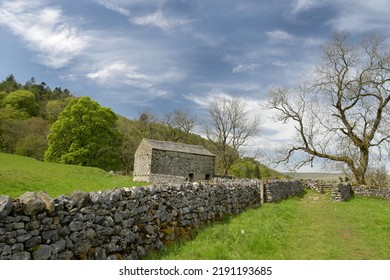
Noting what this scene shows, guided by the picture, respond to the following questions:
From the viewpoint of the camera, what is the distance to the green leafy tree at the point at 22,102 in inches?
2874

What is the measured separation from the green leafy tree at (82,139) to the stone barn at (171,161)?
24.3ft

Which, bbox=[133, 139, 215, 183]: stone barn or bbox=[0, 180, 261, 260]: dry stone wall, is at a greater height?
bbox=[133, 139, 215, 183]: stone barn

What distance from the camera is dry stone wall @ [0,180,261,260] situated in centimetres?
513

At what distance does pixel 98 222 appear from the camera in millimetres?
6566

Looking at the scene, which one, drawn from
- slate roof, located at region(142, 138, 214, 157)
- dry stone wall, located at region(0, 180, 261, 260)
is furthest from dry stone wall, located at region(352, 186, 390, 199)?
dry stone wall, located at region(0, 180, 261, 260)

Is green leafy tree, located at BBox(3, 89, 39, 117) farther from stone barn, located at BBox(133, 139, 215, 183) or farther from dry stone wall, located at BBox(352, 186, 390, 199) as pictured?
dry stone wall, located at BBox(352, 186, 390, 199)

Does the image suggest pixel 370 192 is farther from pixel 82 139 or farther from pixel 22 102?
pixel 22 102

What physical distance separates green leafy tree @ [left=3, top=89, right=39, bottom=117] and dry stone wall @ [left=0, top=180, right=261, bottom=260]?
73629 mm

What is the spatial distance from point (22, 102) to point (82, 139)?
1411 inches

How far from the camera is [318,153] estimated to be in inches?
1405

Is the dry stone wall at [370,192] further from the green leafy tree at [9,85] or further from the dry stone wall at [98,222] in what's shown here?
the green leafy tree at [9,85]

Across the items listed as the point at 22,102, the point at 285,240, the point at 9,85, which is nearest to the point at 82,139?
the point at 22,102
